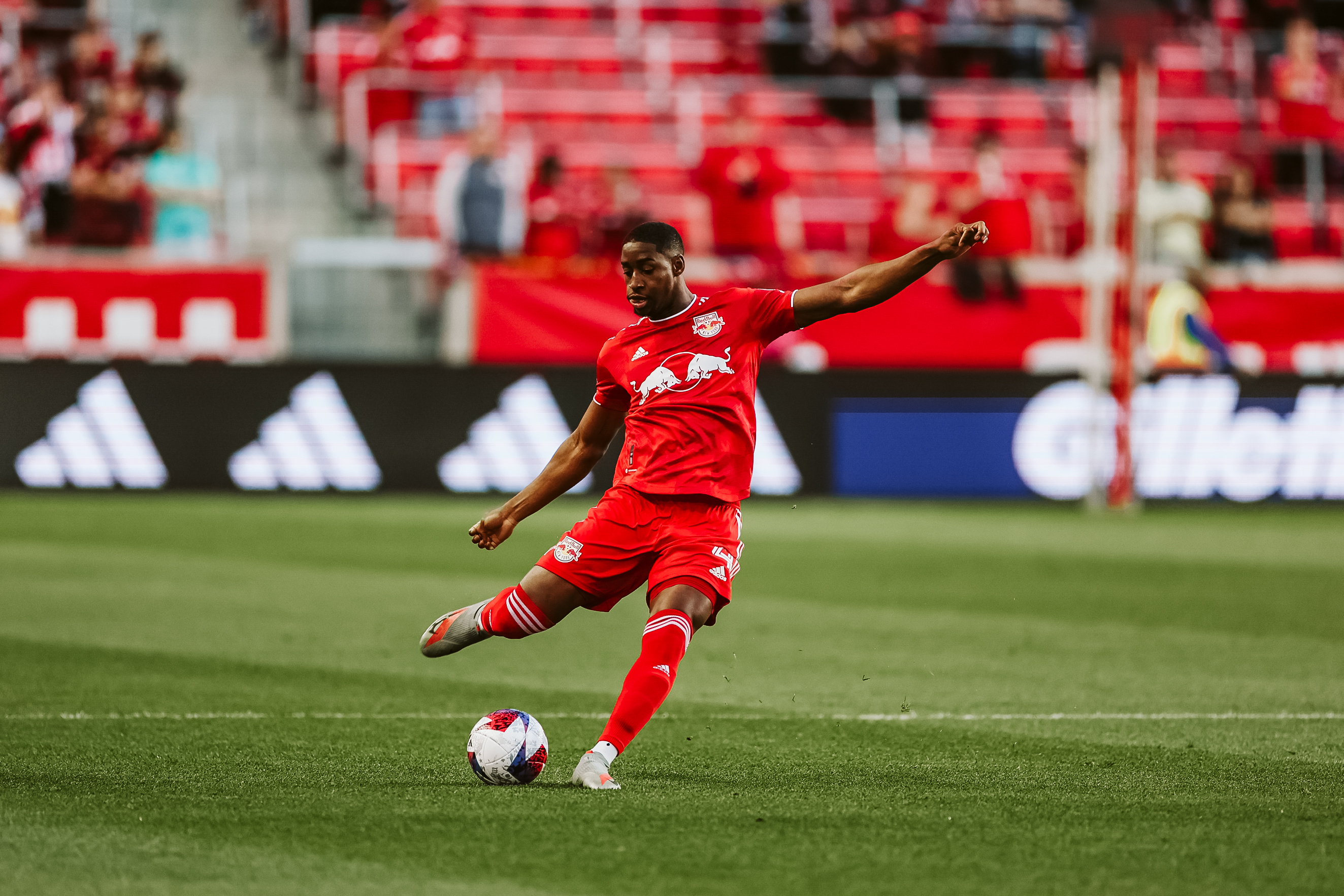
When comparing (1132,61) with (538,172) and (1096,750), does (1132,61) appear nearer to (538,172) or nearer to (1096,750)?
(538,172)

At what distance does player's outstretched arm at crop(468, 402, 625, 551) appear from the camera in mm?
6816

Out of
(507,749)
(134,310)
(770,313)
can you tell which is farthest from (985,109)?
(507,749)

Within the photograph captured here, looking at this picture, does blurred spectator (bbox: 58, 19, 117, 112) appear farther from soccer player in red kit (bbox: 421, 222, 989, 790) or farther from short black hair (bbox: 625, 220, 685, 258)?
short black hair (bbox: 625, 220, 685, 258)

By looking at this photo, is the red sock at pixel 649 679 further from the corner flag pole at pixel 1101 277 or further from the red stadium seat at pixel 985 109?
the red stadium seat at pixel 985 109

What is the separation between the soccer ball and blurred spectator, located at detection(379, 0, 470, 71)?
1564 cm

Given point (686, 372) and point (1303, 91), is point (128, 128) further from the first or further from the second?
point (686, 372)

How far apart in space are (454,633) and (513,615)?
0.26m

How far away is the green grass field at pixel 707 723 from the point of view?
5281 mm

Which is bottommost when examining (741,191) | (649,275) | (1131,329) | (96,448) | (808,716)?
(96,448)

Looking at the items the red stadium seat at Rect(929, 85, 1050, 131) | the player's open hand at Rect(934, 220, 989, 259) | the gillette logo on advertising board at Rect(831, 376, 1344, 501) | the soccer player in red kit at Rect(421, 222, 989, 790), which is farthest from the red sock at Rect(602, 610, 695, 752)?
the red stadium seat at Rect(929, 85, 1050, 131)

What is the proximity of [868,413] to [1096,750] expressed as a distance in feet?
36.1

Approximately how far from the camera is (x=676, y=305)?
6.66 meters

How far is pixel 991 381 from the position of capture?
709 inches

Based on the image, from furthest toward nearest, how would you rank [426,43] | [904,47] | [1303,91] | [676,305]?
[1303,91] < [904,47] < [426,43] < [676,305]
